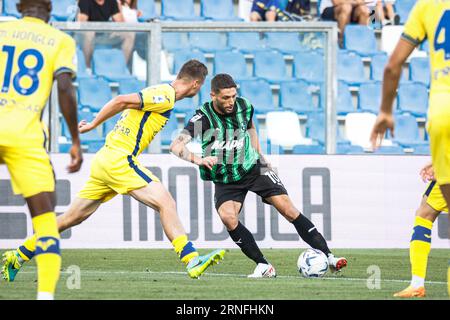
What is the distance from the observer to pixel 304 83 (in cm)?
1628

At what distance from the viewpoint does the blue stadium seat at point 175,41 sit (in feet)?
52.4

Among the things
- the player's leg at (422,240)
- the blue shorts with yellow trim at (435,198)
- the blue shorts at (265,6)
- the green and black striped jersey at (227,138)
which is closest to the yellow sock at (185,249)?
the green and black striped jersey at (227,138)

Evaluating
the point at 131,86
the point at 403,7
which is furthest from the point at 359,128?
the point at 131,86

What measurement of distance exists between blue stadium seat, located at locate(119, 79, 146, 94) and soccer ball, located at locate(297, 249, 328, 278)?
5511 millimetres

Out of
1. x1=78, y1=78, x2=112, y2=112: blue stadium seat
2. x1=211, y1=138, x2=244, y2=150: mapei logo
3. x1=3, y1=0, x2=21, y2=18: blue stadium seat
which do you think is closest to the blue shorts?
x1=78, y1=78, x2=112, y2=112: blue stadium seat

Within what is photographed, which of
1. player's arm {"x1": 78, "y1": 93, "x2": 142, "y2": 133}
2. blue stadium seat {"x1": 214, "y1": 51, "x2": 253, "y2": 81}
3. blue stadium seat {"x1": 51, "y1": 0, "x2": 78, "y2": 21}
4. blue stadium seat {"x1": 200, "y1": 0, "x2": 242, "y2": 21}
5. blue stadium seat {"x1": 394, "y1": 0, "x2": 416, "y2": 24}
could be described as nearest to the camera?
player's arm {"x1": 78, "y1": 93, "x2": 142, "y2": 133}

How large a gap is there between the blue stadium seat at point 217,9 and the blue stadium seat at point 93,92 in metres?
3.67

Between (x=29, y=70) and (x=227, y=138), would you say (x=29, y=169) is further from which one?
(x=227, y=138)

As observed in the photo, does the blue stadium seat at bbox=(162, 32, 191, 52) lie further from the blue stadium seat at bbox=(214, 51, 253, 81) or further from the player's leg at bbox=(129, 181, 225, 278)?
the player's leg at bbox=(129, 181, 225, 278)

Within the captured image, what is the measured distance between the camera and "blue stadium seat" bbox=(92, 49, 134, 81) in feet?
51.3

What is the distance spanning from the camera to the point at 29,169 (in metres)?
7.29

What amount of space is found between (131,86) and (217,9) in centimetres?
383

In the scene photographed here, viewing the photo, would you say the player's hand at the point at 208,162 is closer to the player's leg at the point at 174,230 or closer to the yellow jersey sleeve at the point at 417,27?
the player's leg at the point at 174,230
